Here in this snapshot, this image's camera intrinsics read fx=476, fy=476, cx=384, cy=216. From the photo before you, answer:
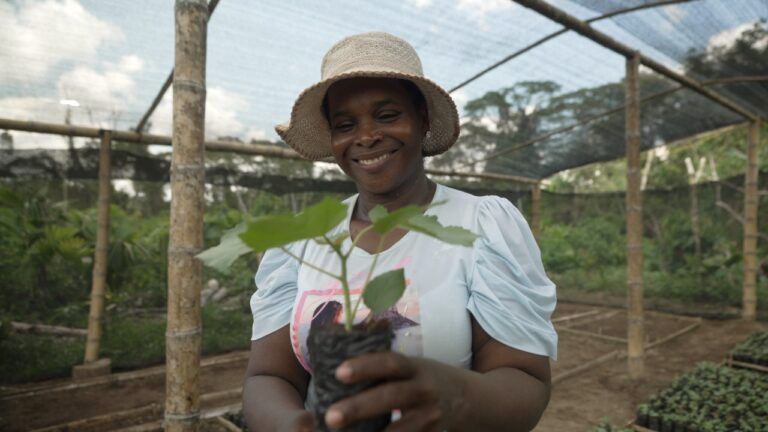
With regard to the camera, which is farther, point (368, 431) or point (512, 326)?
point (512, 326)

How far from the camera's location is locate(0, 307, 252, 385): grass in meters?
4.68

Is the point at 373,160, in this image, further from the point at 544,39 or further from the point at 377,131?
the point at 544,39

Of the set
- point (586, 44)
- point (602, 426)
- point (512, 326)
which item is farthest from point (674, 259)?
point (512, 326)

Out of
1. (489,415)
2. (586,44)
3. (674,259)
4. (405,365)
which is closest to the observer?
(405,365)

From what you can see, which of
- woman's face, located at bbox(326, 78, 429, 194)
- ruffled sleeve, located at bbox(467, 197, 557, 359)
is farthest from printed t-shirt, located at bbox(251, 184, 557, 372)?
woman's face, located at bbox(326, 78, 429, 194)

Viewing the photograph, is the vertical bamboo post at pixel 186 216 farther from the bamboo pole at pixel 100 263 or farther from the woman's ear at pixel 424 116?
the bamboo pole at pixel 100 263

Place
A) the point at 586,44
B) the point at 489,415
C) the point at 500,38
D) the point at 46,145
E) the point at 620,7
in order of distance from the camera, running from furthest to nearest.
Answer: the point at 46,145, the point at 586,44, the point at 500,38, the point at 620,7, the point at 489,415

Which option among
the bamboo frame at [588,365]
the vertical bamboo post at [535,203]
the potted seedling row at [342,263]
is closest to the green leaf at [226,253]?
the potted seedling row at [342,263]

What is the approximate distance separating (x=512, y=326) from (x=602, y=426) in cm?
276

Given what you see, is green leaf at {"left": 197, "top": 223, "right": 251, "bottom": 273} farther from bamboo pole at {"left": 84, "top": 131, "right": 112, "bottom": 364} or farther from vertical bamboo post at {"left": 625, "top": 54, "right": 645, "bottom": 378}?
bamboo pole at {"left": 84, "top": 131, "right": 112, "bottom": 364}

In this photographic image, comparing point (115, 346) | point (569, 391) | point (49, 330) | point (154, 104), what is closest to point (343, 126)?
point (154, 104)

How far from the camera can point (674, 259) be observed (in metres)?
10.0

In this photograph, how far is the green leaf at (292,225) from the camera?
20.6 inches

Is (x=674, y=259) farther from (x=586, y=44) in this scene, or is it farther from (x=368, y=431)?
(x=368, y=431)
